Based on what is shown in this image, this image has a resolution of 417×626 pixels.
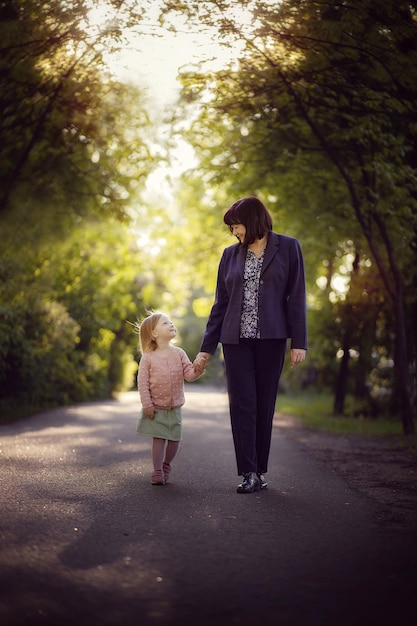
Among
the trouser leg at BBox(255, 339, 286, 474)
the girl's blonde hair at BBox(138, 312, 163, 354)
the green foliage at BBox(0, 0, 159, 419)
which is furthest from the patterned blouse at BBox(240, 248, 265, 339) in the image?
the green foliage at BBox(0, 0, 159, 419)

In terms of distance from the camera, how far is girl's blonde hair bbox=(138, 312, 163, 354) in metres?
6.45

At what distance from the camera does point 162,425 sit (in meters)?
6.34

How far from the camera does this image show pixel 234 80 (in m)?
10.2

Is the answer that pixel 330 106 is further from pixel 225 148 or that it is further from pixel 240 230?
pixel 240 230

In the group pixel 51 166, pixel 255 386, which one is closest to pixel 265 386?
pixel 255 386

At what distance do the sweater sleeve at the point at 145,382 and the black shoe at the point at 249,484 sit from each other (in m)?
1.02

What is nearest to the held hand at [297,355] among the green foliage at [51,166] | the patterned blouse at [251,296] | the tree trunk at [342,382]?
the patterned blouse at [251,296]

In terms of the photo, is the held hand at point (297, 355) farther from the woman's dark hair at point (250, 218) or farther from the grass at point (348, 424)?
the grass at point (348, 424)

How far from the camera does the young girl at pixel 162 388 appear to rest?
20.7ft

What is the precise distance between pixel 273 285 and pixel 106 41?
187 inches

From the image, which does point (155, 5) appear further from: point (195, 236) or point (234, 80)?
point (195, 236)

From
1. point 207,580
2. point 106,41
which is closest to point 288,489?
point 207,580

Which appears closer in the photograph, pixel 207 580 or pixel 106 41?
pixel 207 580

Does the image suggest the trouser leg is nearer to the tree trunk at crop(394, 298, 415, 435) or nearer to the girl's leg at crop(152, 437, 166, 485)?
the girl's leg at crop(152, 437, 166, 485)
